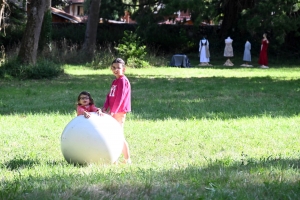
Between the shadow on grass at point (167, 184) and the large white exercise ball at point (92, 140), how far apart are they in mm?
331

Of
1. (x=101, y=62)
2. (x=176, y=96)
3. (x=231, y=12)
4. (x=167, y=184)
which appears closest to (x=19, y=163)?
(x=167, y=184)

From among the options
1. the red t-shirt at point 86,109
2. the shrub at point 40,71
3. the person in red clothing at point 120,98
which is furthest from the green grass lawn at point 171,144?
the shrub at point 40,71

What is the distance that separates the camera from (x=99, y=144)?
6973 mm

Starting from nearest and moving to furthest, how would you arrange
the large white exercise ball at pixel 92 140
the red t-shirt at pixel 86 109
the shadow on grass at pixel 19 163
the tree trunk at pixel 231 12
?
the large white exercise ball at pixel 92 140, the shadow on grass at pixel 19 163, the red t-shirt at pixel 86 109, the tree trunk at pixel 231 12

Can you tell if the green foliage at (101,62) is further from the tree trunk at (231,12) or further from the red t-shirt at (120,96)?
the red t-shirt at (120,96)

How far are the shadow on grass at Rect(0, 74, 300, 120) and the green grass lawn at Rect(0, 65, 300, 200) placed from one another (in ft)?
0.10

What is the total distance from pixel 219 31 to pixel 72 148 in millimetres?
34835

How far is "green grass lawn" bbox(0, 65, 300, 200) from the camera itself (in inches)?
221

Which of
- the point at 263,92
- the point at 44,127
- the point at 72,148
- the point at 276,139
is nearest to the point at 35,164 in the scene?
the point at 72,148

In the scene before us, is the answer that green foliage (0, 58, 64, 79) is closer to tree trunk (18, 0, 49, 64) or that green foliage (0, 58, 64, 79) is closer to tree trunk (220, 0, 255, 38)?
tree trunk (18, 0, 49, 64)

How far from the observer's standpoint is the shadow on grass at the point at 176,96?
12914 millimetres

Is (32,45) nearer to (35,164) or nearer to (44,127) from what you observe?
(44,127)

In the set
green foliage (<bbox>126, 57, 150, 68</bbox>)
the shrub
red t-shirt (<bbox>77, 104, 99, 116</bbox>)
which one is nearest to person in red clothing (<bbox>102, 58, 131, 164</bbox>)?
red t-shirt (<bbox>77, 104, 99, 116</bbox>)

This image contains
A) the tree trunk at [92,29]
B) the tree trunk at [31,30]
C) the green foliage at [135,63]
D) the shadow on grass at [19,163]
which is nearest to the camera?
the shadow on grass at [19,163]
